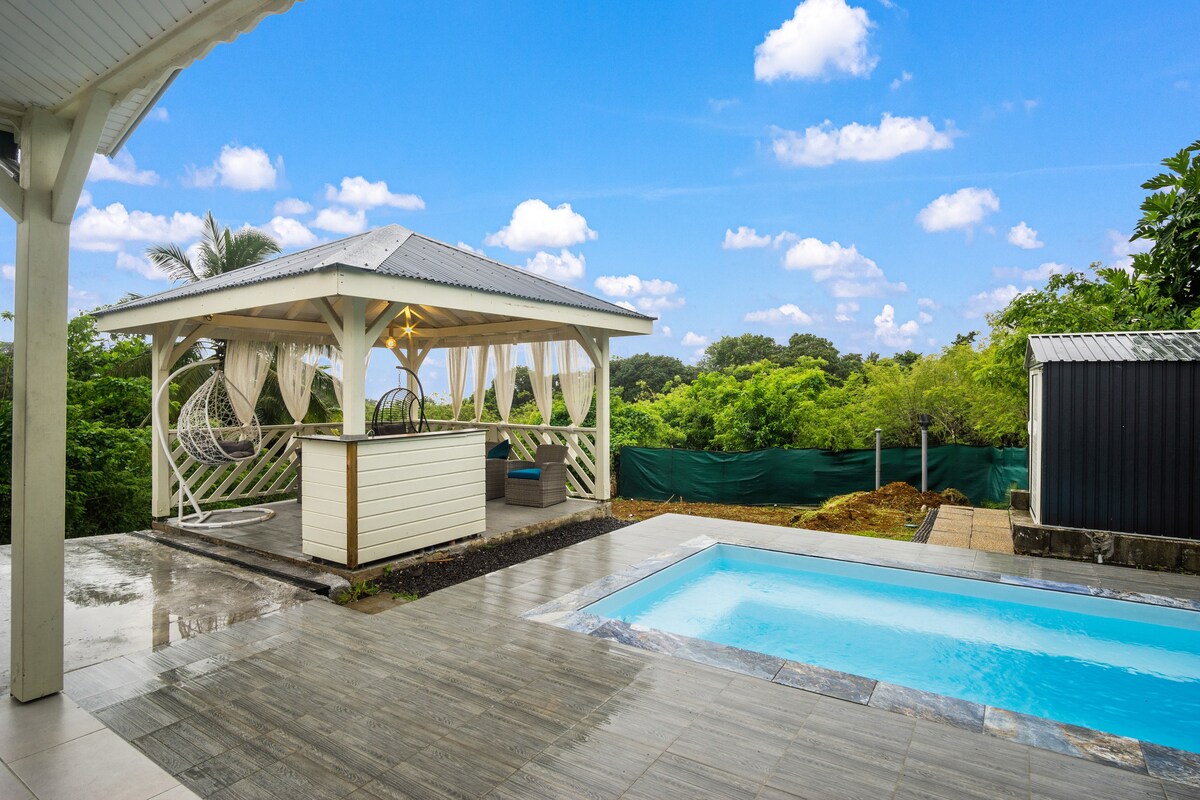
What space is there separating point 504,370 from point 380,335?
2.56 meters

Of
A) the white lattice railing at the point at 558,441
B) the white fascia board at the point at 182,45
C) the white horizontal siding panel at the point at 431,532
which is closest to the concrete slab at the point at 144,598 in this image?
the white horizontal siding panel at the point at 431,532

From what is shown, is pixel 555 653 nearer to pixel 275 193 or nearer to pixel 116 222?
pixel 275 193

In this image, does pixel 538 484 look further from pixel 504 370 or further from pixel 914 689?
Answer: pixel 914 689

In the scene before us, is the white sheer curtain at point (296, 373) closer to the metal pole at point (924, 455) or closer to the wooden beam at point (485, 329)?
the wooden beam at point (485, 329)

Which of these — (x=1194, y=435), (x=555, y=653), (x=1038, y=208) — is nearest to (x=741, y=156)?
(x=1038, y=208)

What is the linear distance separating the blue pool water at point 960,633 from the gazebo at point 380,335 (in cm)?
212

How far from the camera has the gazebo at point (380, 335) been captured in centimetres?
497

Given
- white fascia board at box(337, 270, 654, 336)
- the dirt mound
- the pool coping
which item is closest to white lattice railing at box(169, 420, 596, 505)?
white fascia board at box(337, 270, 654, 336)

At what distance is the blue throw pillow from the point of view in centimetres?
760

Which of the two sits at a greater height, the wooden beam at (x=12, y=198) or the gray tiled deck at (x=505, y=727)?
the wooden beam at (x=12, y=198)

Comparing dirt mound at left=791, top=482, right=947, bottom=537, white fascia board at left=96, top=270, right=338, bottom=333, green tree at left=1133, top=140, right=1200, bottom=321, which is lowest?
dirt mound at left=791, top=482, right=947, bottom=537

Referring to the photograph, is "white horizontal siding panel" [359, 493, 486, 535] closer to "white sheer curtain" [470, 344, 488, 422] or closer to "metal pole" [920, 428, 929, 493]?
"white sheer curtain" [470, 344, 488, 422]

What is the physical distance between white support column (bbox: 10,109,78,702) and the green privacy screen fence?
849cm

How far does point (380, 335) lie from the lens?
21.8ft
